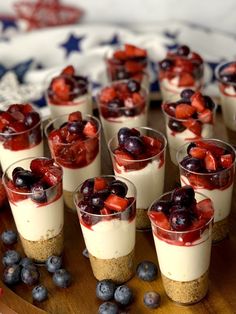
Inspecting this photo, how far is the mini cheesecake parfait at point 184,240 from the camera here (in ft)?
4.45

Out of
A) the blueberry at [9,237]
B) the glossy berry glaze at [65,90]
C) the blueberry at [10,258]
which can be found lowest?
the blueberry at [9,237]

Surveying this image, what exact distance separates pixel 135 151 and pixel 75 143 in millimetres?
189

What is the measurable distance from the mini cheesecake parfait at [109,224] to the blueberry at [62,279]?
7 cm

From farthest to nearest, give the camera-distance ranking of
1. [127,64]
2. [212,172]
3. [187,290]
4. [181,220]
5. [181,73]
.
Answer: [127,64] < [181,73] < [212,172] < [187,290] < [181,220]

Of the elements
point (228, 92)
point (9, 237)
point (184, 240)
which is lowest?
point (9, 237)

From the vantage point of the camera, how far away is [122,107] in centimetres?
198

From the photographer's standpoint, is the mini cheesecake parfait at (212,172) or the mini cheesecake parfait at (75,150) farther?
the mini cheesecake parfait at (75,150)

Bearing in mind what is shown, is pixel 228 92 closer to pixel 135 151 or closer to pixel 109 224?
pixel 135 151

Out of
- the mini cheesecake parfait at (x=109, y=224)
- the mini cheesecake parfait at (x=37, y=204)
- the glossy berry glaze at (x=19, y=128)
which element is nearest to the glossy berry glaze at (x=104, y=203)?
the mini cheesecake parfait at (x=109, y=224)

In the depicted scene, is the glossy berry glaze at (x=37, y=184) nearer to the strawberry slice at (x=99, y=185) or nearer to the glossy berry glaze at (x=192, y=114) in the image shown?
the strawberry slice at (x=99, y=185)

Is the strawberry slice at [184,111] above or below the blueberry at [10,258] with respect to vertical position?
above

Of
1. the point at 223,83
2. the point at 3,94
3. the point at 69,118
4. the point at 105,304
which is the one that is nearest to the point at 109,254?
the point at 105,304

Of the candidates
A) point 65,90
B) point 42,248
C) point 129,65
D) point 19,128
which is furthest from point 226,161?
point 129,65

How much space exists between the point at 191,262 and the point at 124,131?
1.45ft
